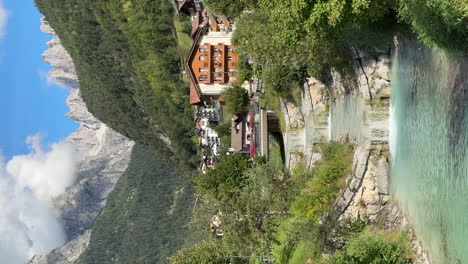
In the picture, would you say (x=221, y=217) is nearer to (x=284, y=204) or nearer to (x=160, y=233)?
(x=284, y=204)

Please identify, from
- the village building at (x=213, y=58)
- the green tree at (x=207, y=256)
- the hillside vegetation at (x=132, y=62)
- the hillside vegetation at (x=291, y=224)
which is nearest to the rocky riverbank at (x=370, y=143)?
the hillside vegetation at (x=291, y=224)

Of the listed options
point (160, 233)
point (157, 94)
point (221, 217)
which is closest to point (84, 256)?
point (160, 233)

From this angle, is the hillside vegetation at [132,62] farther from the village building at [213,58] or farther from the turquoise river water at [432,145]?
the turquoise river water at [432,145]

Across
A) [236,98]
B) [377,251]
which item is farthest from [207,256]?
[236,98]

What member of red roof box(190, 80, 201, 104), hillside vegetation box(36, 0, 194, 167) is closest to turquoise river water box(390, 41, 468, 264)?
red roof box(190, 80, 201, 104)

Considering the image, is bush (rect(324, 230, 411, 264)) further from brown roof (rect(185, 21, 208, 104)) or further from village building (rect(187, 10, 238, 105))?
brown roof (rect(185, 21, 208, 104))

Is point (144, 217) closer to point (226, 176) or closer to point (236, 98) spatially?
point (236, 98)
